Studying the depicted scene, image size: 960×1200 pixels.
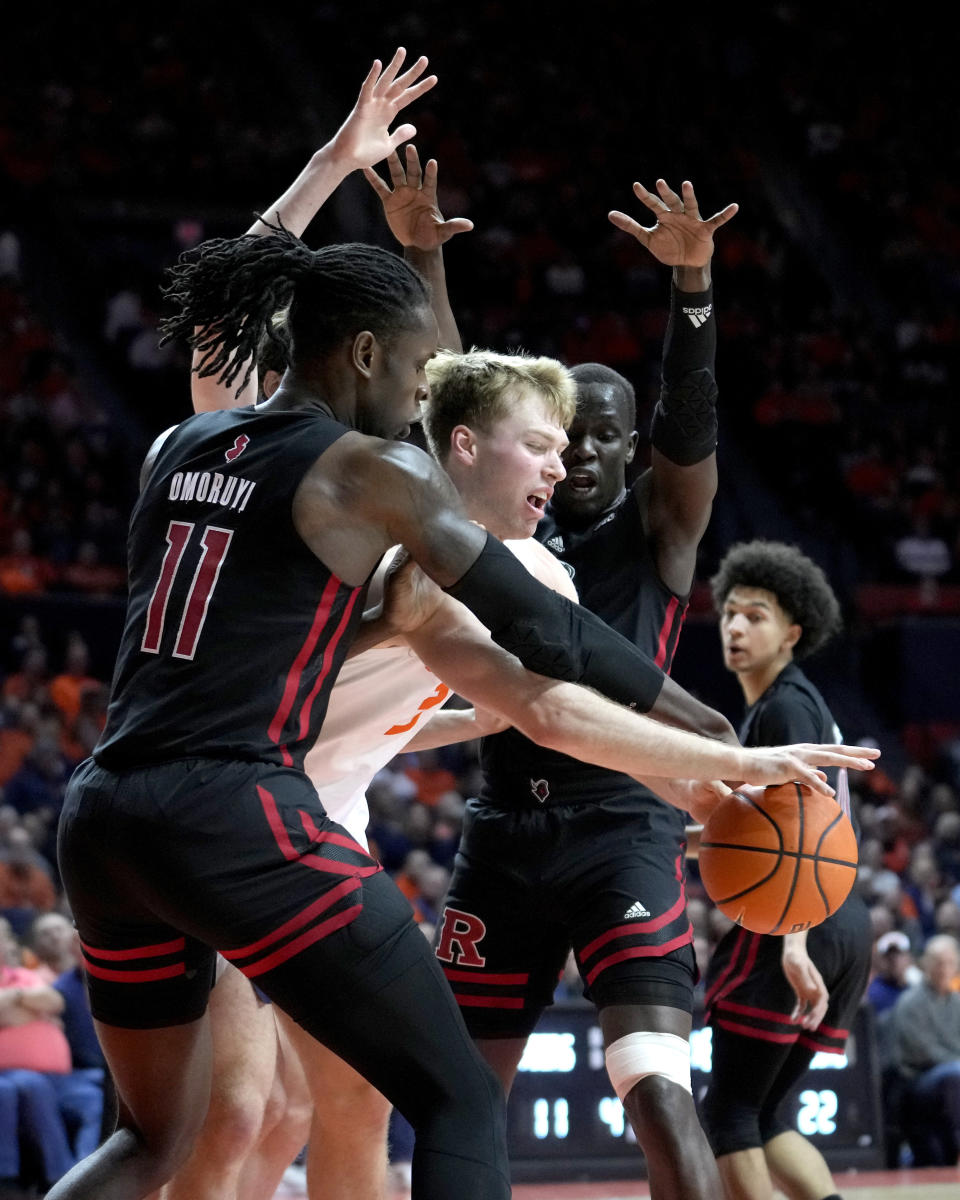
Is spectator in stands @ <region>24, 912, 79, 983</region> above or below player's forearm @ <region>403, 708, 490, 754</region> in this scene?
below

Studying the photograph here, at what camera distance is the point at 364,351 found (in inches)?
123

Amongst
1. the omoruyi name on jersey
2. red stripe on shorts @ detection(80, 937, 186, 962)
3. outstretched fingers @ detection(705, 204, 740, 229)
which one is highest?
outstretched fingers @ detection(705, 204, 740, 229)

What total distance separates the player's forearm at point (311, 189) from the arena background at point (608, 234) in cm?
941

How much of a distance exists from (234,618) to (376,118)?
1.95 m

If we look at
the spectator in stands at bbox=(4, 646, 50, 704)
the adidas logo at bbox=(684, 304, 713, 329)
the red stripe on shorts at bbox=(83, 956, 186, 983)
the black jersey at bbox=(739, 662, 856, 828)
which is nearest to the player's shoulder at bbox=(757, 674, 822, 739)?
the black jersey at bbox=(739, 662, 856, 828)

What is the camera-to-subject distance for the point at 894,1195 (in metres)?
7.25

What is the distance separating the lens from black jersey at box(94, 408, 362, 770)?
2.91 meters

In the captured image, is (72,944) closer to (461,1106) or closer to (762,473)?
(461,1106)

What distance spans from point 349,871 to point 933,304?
1795 centimetres

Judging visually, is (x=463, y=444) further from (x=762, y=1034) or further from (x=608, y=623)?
(x=762, y=1034)

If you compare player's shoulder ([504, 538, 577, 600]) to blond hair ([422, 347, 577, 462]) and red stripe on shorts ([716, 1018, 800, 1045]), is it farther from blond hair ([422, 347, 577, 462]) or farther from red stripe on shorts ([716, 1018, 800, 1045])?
red stripe on shorts ([716, 1018, 800, 1045])

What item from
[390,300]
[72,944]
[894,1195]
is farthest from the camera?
[72,944]

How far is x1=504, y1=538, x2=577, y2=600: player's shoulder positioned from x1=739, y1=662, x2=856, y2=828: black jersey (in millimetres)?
1462

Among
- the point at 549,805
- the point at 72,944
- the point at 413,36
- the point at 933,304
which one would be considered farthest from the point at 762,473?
the point at 549,805
